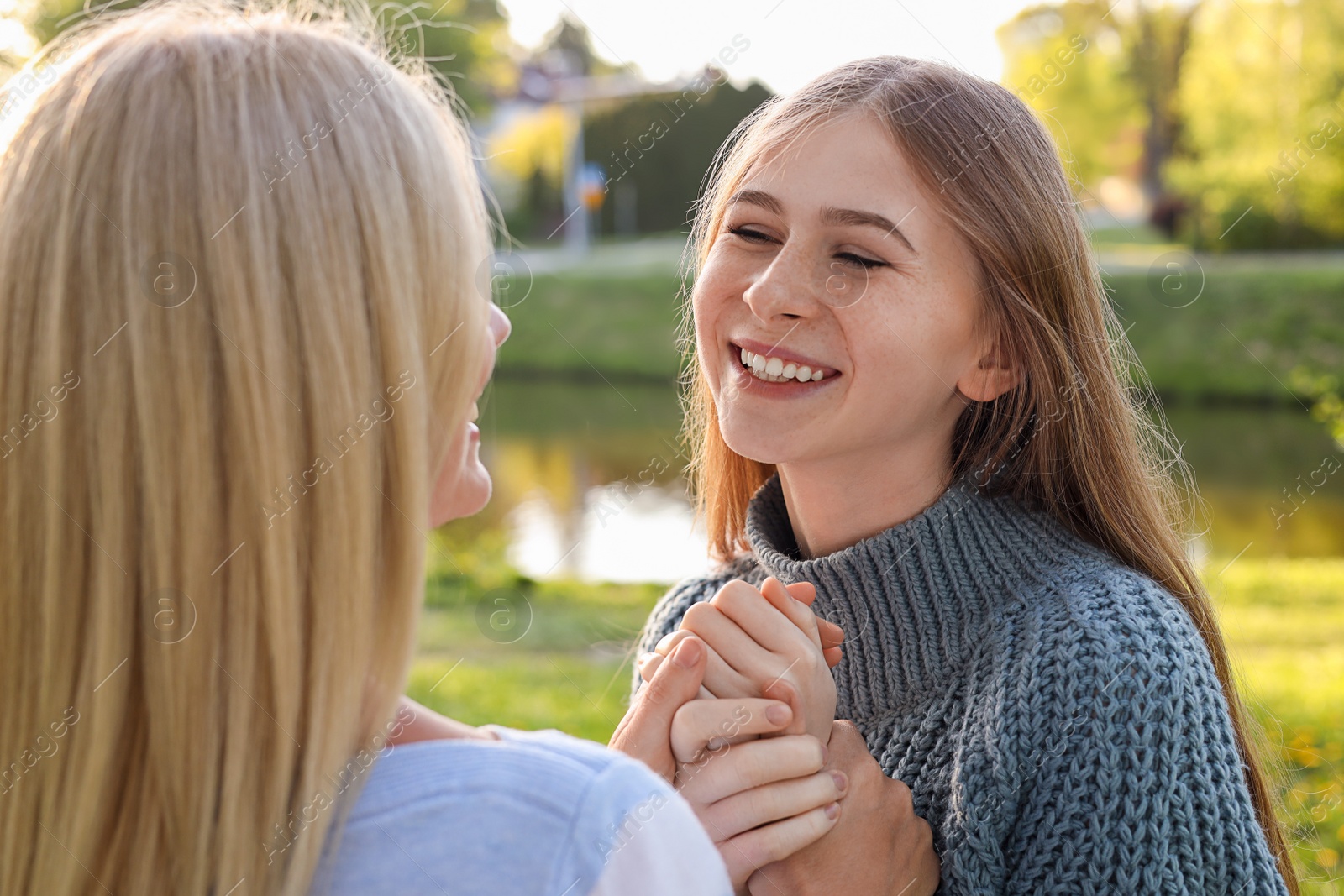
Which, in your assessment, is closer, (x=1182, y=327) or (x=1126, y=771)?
(x=1126, y=771)

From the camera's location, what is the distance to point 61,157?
970 mm

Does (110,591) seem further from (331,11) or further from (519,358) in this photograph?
(519,358)

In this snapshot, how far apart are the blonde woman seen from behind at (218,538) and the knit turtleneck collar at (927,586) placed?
2.87ft

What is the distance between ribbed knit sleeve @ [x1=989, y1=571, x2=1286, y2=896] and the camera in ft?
4.81

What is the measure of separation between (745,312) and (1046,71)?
183cm

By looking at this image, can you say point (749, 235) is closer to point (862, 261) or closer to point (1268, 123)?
point (862, 261)

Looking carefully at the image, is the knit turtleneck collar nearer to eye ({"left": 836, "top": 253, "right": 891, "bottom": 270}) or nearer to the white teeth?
the white teeth

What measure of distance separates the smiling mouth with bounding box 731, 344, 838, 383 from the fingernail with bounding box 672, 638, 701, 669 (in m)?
0.51

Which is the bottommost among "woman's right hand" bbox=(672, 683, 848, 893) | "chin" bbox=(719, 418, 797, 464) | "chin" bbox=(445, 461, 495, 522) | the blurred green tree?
the blurred green tree

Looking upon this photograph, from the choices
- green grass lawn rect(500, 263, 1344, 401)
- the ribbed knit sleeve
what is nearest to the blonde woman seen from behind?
the ribbed knit sleeve

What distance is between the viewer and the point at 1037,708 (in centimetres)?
157

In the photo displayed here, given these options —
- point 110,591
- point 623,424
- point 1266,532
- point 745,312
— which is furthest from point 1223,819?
point 623,424

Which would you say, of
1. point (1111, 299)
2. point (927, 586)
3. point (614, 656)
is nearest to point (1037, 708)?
point (927, 586)

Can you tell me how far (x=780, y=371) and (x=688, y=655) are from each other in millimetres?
537
